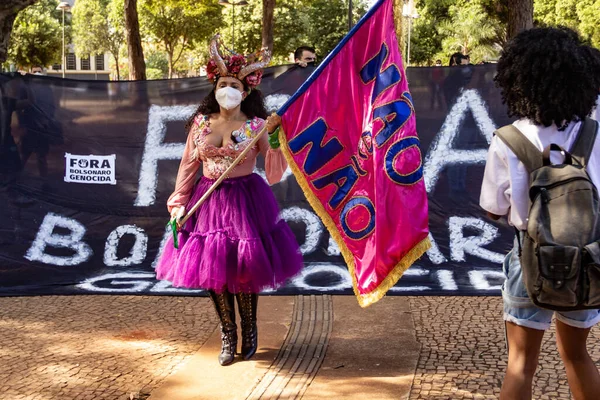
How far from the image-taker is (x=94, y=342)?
5.82 metres

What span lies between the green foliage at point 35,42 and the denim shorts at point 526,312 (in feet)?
168

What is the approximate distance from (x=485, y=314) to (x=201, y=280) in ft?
8.06

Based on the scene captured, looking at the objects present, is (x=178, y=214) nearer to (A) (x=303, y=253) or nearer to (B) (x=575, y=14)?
(A) (x=303, y=253)

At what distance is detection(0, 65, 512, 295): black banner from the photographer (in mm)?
7363

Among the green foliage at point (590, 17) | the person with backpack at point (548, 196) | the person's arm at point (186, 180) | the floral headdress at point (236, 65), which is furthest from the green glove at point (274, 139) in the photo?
the green foliage at point (590, 17)

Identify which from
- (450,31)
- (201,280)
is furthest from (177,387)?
(450,31)

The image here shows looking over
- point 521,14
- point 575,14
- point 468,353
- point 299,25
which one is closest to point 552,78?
point 468,353

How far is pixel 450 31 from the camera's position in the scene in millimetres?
46312

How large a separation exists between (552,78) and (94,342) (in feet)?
12.6

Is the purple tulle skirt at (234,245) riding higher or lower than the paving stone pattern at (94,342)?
higher

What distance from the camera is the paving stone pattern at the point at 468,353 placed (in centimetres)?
466

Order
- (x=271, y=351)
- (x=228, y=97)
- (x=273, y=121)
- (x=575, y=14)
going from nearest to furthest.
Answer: (x=273, y=121) → (x=228, y=97) → (x=271, y=351) → (x=575, y=14)

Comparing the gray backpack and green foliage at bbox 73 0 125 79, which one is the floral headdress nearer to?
the gray backpack

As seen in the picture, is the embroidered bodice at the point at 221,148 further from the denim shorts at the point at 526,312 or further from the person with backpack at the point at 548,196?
the denim shorts at the point at 526,312
